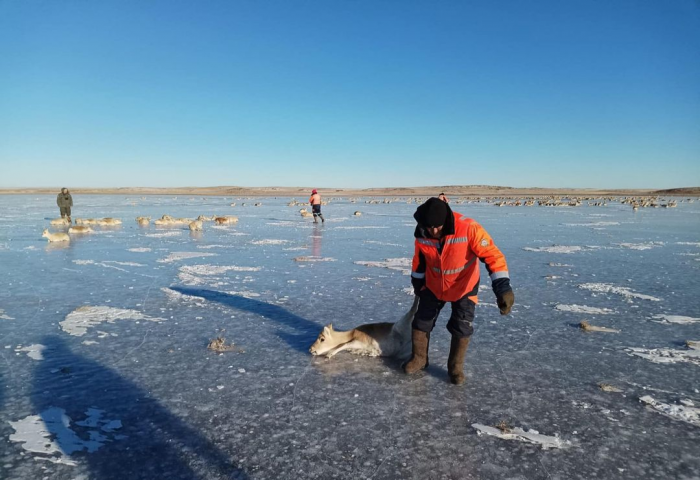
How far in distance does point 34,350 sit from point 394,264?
7.22m

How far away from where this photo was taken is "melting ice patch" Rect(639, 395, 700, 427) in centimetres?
345

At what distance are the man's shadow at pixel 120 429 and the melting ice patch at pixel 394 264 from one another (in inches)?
254

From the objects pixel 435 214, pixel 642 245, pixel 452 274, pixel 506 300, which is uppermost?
pixel 435 214

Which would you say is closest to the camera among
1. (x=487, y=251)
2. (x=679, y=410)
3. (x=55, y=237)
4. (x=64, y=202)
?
(x=679, y=410)

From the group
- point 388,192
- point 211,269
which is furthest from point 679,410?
point 388,192

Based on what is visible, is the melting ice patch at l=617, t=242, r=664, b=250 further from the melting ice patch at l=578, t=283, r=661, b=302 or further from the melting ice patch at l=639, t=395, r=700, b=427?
the melting ice patch at l=639, t=395, r=700, b=427

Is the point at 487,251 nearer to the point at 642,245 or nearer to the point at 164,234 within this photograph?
the point at 642,245

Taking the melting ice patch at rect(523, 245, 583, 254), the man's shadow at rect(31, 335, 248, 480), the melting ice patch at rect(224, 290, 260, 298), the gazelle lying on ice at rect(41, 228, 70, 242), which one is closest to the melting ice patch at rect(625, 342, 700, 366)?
the man's shadow at rect(31, 335, 248, 480)

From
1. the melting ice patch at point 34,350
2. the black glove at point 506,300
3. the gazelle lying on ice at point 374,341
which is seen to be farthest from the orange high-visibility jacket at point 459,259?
the melting ice patch at point 34,350

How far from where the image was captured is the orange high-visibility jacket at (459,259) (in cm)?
399

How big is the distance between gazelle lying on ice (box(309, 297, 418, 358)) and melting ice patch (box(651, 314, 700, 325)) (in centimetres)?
370

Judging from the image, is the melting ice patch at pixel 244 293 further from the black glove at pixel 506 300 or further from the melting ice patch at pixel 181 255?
the black glove at pixel 506 300

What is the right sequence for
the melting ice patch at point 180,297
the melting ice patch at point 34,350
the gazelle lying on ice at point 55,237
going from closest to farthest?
the melting ice patch at point 34,350, the melting ice patch at point 180,297, the gazelle lying on ice at point 55,237

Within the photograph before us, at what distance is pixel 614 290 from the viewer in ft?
25.1
